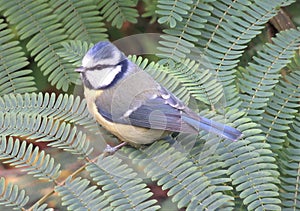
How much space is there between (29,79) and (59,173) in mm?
901

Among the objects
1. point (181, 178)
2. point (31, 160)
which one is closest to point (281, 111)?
point (181, 178)

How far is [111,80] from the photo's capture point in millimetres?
3256

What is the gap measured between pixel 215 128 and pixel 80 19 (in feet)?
4.41

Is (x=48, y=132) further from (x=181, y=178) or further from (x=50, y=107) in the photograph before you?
(x=181, y=178)

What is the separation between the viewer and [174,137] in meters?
2.98

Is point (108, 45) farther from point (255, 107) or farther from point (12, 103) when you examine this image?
point (255, 107)

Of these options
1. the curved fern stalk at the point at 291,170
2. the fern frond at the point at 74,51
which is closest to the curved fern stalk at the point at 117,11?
the fern frond at the point at 74,51

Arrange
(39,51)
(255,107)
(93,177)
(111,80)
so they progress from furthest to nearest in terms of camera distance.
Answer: (39,51) → (111,80) → (255,107) → (93,177)

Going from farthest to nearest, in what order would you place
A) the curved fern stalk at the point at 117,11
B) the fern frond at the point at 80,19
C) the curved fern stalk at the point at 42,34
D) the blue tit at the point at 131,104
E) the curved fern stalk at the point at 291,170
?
the curved fern stalk at the point at 117,11 < the fern frond at the point at 80,19 < the curved fern stalk at the point at 42,34 < the blue tit at the point at 131,104 < the curved fern stalk at the point at 291,170

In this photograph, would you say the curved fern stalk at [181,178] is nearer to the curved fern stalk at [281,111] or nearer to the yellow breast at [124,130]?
the yellow breast at [124,130]

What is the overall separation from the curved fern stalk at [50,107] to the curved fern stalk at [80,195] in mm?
471

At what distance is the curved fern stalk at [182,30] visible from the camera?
3350mm

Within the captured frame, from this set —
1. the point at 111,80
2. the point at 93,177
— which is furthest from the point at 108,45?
the point at 93,177

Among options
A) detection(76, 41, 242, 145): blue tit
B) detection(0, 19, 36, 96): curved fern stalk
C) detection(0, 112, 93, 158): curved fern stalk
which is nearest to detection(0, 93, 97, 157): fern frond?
detection(0, 112, 93, 158): curved fern stalk
